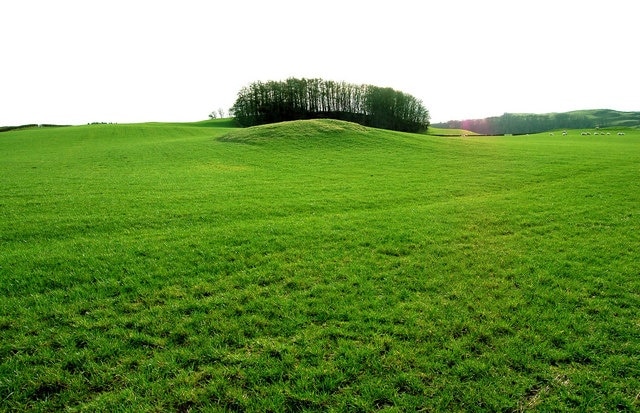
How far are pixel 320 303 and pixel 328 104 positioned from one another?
404ft

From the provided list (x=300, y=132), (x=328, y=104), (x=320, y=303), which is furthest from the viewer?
(x=328, y=104)

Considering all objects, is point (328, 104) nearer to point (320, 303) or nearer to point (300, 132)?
point (300, 132)

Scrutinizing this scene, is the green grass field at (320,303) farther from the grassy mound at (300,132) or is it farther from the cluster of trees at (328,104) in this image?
the cluster of trees at (328,104)

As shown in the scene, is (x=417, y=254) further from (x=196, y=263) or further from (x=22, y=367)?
(x=22, y=367)

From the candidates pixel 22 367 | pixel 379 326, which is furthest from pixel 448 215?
pixel 22 367

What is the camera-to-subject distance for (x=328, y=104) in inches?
4855

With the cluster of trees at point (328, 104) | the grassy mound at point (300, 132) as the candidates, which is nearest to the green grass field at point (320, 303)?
the grassy mound at point (300, 132)

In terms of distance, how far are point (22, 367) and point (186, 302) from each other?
2.97 m

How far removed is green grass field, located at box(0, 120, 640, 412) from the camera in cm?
537

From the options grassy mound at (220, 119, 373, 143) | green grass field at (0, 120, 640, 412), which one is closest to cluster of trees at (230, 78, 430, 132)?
grassy mound at (220, 119, 373, 143)

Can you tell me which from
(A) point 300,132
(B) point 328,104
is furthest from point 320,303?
(B) point 328,104

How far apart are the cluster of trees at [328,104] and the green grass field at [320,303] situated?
100830 millimetres

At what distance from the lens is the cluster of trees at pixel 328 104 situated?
4400 inches

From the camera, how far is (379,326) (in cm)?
685
